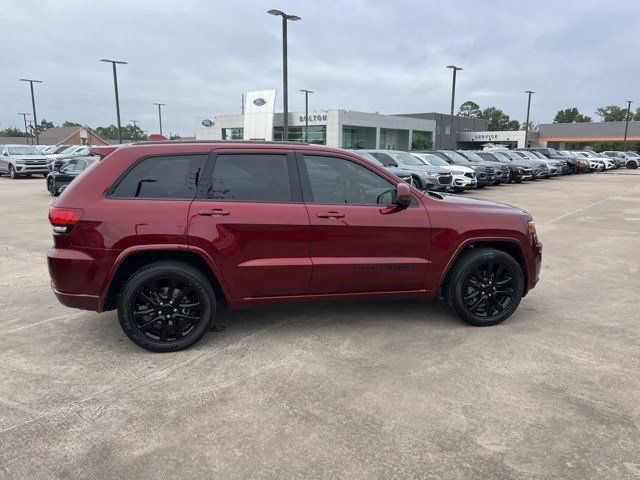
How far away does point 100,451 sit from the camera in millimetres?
2789

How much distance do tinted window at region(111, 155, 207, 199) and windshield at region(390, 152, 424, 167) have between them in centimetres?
1405

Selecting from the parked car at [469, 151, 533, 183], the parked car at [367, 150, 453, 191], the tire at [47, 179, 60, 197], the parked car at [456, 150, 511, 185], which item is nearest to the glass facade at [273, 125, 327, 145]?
the parked car at [469, 151, 533, 183]

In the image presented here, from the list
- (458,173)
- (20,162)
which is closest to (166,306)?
(458,173)

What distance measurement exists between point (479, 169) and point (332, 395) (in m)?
18.0

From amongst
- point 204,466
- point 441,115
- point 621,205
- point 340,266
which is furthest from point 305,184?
point 441,115

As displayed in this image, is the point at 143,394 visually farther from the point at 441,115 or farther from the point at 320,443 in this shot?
the point at 441,115

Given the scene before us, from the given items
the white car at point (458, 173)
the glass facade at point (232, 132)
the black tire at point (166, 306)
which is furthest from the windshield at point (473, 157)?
the glass facade at point (232, 132)

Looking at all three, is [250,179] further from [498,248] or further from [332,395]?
[498,248]

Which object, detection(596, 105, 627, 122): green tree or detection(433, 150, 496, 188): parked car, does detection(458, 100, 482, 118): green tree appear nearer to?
detection(596, 105, 627, 122): green tree

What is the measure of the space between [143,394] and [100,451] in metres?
0.64

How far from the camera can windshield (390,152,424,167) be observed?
17453 millimetres

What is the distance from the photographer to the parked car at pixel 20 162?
952 inches

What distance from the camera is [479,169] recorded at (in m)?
19.7

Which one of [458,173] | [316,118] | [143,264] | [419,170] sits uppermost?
[316,118]
